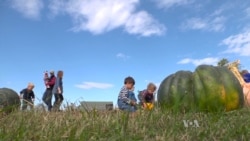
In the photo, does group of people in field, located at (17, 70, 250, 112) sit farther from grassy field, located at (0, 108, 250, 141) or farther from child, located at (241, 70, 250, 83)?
grassy field, located at (0, 108, 250, 141)

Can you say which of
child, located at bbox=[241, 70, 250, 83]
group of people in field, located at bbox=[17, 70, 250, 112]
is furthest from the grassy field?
child, located at bbox=[241, 70, 250, 83]

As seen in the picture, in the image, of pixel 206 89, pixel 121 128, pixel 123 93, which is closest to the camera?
pixel 121 128

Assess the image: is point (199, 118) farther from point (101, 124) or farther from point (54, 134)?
point (54, 134)

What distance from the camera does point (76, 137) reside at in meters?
3.18

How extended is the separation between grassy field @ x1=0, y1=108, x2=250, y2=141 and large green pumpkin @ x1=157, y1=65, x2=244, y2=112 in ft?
7.33

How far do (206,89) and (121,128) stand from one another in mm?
3548

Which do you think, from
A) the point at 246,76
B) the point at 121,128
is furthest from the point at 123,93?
the point at 121,128

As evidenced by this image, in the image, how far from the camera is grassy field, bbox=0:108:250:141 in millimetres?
3309

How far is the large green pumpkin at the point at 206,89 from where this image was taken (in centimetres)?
685

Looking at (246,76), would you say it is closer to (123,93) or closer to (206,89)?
(123,93)

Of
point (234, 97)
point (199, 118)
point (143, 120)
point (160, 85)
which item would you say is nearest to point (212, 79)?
point (234, 97)

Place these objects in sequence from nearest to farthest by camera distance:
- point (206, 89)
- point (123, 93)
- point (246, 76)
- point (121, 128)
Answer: point (121, 128)
point (206, 89)
point (123, 93)
point (246, 76)

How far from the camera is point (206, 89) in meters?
6.90

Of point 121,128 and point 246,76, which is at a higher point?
point 246,76
